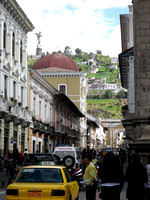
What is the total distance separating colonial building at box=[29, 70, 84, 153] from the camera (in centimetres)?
4165

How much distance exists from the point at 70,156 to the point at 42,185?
13.3m

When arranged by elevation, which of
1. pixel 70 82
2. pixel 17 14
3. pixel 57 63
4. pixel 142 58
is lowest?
pixel 142 58

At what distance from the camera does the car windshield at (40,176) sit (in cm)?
1082

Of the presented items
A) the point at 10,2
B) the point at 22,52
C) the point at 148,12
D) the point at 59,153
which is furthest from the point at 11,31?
the point at 148,12

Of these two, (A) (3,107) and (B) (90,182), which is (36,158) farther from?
(A) (3,107)

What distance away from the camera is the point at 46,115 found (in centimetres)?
4819

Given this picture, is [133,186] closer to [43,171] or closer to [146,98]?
[43,171]

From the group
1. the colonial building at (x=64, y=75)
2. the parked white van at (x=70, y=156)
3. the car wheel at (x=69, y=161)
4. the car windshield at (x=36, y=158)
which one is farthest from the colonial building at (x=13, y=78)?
the colonial building at (x=64, y=75)

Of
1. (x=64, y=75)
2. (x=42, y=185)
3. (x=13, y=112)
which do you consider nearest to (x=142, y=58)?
(x=42, y=185)

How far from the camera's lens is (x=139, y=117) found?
15.1 m

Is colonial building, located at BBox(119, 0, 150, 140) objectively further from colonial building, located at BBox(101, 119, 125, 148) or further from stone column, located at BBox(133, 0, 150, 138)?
colonial building, located at BBox(101, 119, 125, 148)

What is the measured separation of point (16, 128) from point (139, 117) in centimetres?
2187

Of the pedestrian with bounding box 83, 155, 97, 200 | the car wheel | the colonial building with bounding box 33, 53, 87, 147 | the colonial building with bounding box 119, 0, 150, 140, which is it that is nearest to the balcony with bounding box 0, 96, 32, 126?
the car wheel

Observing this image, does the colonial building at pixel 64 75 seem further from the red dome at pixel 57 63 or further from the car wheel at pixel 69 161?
the car wheel at pixel 69 161
